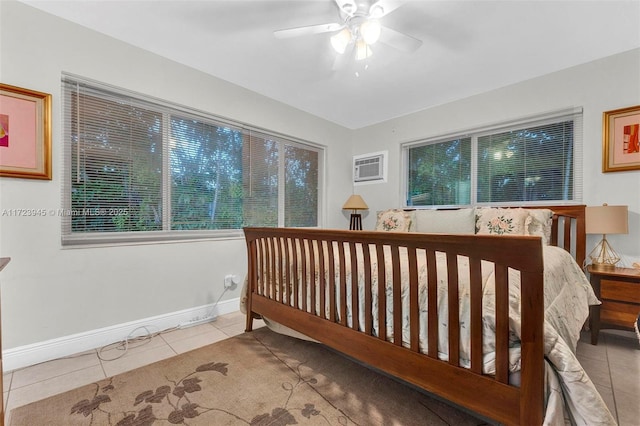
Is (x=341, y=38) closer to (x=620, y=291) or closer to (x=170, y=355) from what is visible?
(x=170, y=355)

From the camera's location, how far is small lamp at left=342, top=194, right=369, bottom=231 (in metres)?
3.78

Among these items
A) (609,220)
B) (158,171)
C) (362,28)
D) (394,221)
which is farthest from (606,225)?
(158,171)

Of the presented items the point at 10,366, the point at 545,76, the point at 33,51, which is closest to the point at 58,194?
the point at 33,51

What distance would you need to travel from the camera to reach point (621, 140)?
89.4 inches

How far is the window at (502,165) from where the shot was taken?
8.66 feet

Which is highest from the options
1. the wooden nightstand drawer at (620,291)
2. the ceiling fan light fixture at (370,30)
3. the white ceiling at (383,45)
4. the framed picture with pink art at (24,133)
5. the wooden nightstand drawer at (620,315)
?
the white ceiling at (383,45)

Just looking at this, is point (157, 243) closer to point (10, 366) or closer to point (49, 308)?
point (49, 308)

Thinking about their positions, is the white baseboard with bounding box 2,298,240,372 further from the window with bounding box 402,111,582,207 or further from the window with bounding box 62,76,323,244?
the window with bounding box 402,111,582,207

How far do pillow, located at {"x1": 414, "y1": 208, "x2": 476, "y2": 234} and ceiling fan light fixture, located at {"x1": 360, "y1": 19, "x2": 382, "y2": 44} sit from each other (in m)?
1.82

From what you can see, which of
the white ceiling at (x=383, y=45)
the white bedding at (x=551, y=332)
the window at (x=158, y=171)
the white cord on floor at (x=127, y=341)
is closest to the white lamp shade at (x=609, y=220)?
the white bedding at (x=551, y=332)

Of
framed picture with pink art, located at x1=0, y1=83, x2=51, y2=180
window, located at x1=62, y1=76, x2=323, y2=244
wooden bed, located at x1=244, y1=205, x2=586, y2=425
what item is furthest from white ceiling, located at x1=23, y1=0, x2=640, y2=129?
wooden bed, located at x1=244, y1=205, x2=586, y2=425

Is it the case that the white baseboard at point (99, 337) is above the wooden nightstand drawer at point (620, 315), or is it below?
below

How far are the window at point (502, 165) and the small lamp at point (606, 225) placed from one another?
1.57 feet

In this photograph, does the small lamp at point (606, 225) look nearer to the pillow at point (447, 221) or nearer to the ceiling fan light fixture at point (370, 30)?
the pillow at point (447, 221)
